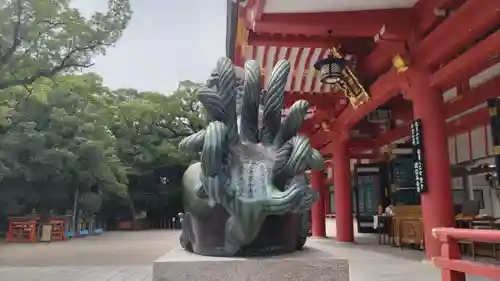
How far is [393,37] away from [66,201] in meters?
16.6

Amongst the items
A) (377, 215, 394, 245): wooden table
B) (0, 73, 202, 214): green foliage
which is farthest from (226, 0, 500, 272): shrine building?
(0, 73, 202, 214): green foliage

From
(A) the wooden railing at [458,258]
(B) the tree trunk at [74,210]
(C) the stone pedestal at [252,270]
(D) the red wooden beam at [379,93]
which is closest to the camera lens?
(C) the stone pedestal at [252,270]

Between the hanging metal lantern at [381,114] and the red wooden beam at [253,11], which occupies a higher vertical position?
the red wooden beam at [253,11]

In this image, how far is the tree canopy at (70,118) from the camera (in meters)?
11.1

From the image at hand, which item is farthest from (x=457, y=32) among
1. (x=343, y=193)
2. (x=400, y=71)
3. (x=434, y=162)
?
(x=343, y=193)

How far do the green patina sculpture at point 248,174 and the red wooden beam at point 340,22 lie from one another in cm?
451

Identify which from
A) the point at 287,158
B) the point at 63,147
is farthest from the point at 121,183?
the point at 287,158

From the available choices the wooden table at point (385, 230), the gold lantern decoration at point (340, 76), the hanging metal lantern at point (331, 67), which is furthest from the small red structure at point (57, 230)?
the hanging metal lantern at point (331, 67)

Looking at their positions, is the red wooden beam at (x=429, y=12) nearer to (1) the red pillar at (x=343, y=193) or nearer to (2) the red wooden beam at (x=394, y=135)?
(2) the red wooden beam at (x=394, y=135)

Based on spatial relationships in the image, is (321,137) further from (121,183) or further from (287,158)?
(121,183)

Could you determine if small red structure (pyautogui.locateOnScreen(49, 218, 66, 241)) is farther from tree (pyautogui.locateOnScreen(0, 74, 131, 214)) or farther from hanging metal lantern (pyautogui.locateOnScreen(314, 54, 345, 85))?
hanging metal lantern (pyautogui.locateOnScreen(314, 54, 345, 85))

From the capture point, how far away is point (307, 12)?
295 inches

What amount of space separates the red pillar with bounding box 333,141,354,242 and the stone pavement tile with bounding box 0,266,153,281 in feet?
18.7

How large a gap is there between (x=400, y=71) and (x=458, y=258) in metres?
3.52
